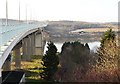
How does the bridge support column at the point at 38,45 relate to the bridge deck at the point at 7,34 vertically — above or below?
below

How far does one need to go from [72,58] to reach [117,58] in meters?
12.5

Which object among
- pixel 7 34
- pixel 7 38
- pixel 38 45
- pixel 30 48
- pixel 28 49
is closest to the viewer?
pixel 7 38

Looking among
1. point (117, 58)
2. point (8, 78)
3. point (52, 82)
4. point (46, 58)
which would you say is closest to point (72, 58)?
point (46, 58)

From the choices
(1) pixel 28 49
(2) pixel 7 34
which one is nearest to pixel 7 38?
(2) pixel 7 34

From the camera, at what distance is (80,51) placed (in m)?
28.1

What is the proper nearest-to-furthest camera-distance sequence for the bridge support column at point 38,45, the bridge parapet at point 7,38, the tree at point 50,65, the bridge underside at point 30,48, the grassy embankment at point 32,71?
1. the bridge parapet at point 7,38
2. the tree at point 50,65
3. the grassy embankment at point 32,71
4. the bridge underside at point 30,48
5. the bridge support column at point 38,45

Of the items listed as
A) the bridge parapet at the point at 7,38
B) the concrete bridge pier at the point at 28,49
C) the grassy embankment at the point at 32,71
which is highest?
the bridge parapet at the point at 7,38

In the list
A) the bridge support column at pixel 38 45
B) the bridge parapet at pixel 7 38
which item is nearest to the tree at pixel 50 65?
the bridge parapet at pixel 7 38

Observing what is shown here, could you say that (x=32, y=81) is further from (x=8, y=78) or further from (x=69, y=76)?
(x=8, y=78)

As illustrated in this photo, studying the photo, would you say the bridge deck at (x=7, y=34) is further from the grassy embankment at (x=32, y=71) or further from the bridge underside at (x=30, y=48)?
the bridge underside at (x=30, y=48)

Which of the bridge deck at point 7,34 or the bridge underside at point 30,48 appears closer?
the bridge deck at point 7,34

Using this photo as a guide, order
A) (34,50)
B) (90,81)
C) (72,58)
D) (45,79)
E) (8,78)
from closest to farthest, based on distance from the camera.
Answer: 1. (90,81)
2. (8,78)
3. (45,79)
4. (72,58)
5. (34,50)

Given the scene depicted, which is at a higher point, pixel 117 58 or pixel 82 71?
pixel 117 58

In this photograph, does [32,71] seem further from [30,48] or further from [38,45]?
[38,45]
